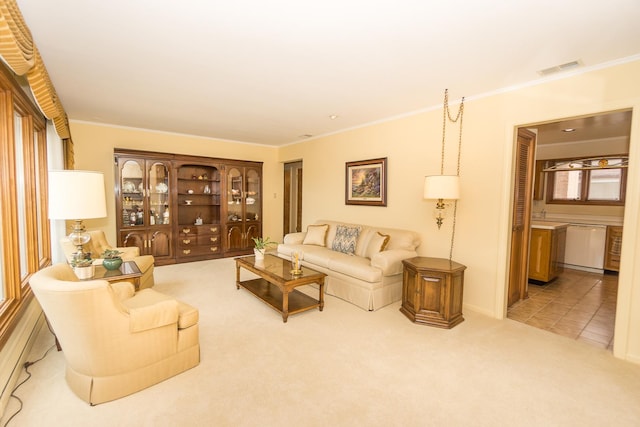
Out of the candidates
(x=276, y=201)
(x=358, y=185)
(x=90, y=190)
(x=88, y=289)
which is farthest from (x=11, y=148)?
(x=276, y=201)

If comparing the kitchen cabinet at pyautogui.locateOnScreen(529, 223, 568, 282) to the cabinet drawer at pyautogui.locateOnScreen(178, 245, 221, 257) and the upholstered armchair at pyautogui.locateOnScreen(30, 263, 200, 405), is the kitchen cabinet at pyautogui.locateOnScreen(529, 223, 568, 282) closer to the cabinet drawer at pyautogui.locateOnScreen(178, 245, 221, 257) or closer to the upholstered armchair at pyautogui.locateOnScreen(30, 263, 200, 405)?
the upholstered armchair at pyautogui.locateOnScreen(30, 263, 200, 405)

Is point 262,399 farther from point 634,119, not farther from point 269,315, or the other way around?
point 634,119

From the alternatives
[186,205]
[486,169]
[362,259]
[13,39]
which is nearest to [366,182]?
[362,259]

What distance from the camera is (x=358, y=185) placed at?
506 centimetres

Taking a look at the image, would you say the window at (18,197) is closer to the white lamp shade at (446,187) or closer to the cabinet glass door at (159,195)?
the cabinet glass door at (159,195)

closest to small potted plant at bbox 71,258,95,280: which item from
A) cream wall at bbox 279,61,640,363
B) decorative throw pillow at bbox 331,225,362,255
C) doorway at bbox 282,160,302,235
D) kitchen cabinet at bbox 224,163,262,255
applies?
decorative throw pillow at bbox 331,225,362,255

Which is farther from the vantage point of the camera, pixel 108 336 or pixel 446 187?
pixel 446 187

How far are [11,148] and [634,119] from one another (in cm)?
525

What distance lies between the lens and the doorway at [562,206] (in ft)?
11.6

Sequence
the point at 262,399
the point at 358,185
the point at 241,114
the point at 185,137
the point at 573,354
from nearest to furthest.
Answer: the point at 262,399 < the point at 573,354 < the point at 241,114 < the point at 358,185 < the point at 185,137

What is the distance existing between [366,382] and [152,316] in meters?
1.61

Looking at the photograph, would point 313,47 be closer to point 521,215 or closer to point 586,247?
point 521,215

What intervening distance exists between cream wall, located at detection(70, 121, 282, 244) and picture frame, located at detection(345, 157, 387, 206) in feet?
8.25

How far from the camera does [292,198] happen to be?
8.04 meters
